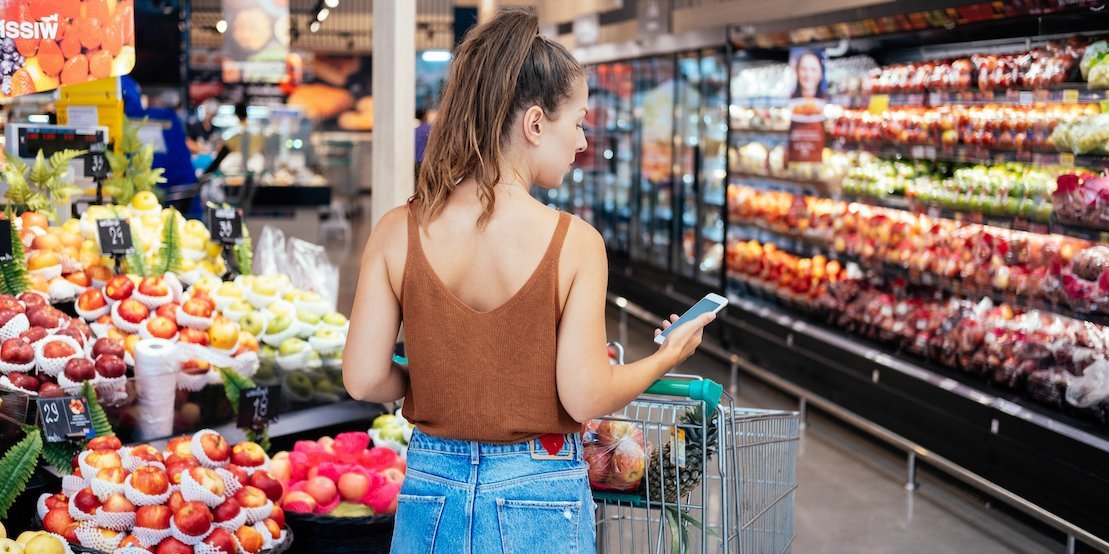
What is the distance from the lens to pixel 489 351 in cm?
177

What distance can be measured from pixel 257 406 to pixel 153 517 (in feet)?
2.32

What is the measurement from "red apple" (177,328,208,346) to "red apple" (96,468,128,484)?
74 cm

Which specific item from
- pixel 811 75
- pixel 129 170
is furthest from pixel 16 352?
pixel 811 75

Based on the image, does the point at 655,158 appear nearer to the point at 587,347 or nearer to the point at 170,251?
the point at 170,251

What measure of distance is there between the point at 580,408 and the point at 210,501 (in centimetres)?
141

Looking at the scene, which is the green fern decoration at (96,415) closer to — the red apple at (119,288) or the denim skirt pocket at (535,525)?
→ the red apple at (119,288)

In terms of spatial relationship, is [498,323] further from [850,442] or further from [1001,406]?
[850,442]

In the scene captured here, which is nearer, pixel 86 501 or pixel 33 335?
pixel 86 501

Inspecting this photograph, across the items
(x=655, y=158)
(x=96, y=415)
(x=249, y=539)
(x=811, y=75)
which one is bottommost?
(x=249, y=539)

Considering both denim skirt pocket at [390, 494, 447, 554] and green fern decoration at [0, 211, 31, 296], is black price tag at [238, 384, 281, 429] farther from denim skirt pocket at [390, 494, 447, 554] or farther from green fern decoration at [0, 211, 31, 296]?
denim skirt pocket at [390, 494, 447, 554]

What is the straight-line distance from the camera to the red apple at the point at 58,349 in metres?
3.25

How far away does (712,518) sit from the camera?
487 cm

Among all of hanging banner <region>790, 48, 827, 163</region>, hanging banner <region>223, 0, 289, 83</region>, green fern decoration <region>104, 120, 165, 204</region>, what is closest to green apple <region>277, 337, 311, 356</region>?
green fern decoration <region>104, 120, 165, 204</region>

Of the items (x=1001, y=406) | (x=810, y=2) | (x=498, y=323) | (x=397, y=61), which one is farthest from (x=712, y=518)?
(x=498, y=323)
